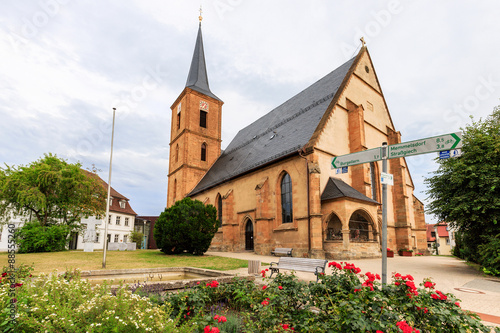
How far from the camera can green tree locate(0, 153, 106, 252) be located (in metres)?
21.2

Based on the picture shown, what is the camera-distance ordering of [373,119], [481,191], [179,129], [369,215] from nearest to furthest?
[481,191] → [369,215] → [373,119] → [179,129]

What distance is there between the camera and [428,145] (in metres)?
5.49

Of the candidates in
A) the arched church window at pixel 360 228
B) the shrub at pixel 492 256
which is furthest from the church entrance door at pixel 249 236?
the shrub at pixel 492 256

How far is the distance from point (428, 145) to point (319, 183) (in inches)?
431

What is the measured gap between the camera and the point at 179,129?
3556 cm

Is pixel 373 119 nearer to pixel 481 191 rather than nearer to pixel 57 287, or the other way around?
pixel 481 191

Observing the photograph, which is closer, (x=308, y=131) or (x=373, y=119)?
(x=308, y=131)

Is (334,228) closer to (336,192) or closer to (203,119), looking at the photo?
(336,192)

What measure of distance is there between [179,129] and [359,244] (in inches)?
1033

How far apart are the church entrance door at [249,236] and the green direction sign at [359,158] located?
16.0 m

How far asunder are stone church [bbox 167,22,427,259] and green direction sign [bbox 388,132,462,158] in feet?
28.4

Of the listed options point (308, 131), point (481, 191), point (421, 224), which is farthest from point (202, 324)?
point (421, 224)

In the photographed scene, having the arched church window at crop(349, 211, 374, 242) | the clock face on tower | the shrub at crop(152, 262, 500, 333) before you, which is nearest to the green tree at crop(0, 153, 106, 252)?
the clock face on tower

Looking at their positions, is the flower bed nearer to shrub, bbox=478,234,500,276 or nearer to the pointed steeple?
shrub, bbox=478,234,500,276
